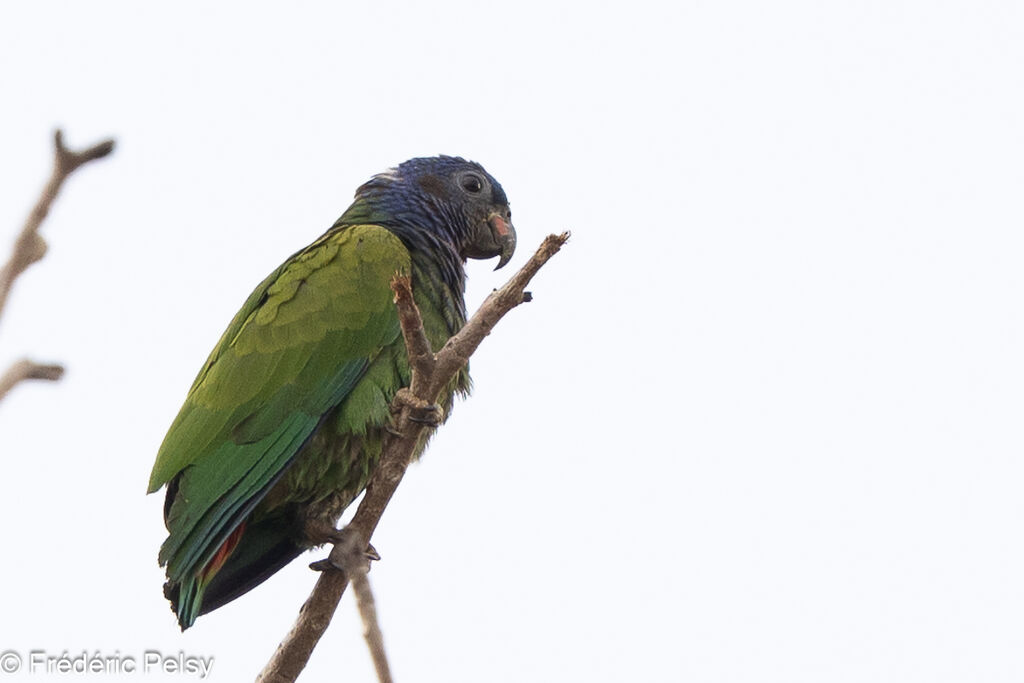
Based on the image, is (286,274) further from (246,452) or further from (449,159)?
(449,159)

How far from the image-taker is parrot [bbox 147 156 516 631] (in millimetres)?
4820

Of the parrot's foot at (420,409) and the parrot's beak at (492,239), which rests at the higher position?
the parrot's beak at (492,239)

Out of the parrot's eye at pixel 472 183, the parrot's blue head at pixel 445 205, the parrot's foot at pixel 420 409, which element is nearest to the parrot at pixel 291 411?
the parrot's blue head at pixel 445 205

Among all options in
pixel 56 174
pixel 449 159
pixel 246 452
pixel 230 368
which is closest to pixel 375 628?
pixel 56 174

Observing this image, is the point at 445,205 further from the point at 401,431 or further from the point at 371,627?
the point at 371,627

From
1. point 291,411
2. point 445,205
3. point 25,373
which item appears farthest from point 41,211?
point 445,205

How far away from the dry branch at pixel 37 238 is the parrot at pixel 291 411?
11.7 ft

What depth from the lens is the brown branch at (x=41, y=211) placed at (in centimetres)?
126

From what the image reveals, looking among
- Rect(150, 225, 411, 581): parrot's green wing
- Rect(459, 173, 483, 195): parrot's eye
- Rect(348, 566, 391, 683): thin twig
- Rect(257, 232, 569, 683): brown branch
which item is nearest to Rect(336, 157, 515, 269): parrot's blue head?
Rect(459, 173, 483, 195): parrot's eye

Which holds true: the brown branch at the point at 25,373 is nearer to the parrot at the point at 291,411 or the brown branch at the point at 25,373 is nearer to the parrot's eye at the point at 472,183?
the parrot at the point at 291,411

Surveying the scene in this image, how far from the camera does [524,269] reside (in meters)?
4.03

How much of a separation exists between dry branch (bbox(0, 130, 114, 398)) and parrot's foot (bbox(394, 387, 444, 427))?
3006 mm

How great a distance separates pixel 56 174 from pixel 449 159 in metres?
5.40

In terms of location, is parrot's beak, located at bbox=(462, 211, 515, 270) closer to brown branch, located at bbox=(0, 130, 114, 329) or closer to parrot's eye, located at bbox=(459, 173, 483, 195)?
parrot's eye, located at bbox=(459, 173, 483, 195)
